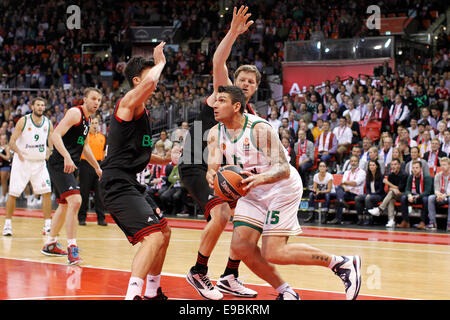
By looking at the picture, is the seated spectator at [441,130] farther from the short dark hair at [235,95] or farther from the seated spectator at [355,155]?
the short dark hair at [235,95]

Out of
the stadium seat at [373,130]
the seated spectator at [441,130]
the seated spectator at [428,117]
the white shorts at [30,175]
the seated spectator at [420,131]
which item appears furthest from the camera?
the stadium seat at [373,130]

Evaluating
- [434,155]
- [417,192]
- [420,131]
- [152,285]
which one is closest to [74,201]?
[152,285]

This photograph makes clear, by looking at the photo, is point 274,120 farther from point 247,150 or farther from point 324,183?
point 247,150

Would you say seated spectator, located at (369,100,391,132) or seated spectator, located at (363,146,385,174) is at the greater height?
seated spectator, located at (369,100,391,132)

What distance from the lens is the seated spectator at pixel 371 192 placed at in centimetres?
1167

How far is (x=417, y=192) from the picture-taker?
A: 11312 millimetres

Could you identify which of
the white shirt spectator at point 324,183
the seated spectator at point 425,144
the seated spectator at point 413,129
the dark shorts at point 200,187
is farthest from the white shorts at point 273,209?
the seated spectator at point 413,129

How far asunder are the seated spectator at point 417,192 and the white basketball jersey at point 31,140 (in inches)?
254

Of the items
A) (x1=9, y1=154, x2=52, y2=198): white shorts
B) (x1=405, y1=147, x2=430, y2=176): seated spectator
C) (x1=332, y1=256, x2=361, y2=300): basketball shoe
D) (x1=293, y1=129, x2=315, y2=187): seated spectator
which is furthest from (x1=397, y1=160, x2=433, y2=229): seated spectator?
(x1=332, y1=256, x2=361, y2=300): basketball shoe

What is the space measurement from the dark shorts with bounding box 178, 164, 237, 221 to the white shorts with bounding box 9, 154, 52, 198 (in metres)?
4.02

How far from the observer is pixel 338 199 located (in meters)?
12.0

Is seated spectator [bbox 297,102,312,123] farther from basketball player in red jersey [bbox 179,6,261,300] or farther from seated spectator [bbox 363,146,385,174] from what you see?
basketball player in red jersey [bbox 179,6,261,300]

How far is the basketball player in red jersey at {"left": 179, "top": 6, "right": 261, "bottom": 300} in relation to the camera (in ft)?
16.6
